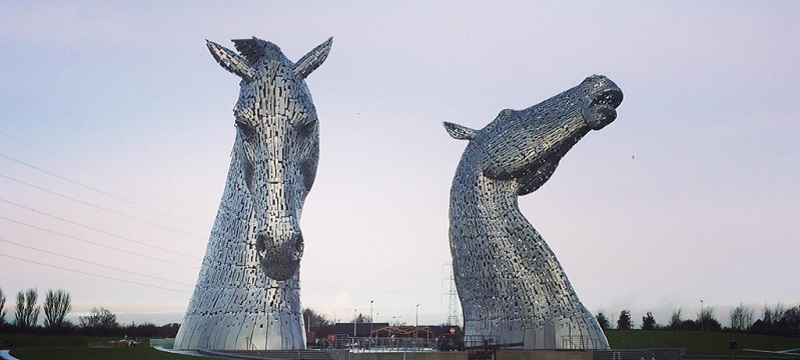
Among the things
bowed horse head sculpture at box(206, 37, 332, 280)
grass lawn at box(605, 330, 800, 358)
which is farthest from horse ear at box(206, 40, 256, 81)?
grass lawn at box(605, 330, 800, 358)

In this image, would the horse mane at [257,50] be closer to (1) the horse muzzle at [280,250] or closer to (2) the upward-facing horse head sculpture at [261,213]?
(2) the upward-facing horse head sculpture at [261,213]

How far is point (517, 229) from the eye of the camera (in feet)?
86.3

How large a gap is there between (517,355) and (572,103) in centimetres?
724

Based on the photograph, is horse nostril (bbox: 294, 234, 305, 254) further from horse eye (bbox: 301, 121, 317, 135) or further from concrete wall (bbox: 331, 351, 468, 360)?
concrete wall (bbox: 331, 351, 468, 360)

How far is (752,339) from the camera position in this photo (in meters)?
42.7

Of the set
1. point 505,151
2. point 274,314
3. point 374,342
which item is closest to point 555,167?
point 505,151

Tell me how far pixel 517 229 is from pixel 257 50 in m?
9.81

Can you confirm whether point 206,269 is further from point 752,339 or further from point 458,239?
point 752,339

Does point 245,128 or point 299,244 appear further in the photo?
point 245,128

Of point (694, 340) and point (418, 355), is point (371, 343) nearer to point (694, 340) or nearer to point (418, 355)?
point (418, 355)

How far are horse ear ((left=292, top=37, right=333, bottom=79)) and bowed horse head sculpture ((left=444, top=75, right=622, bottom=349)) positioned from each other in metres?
7.93

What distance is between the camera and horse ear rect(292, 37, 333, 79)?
20219 mm

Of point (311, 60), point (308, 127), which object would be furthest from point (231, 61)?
point (308, 127)

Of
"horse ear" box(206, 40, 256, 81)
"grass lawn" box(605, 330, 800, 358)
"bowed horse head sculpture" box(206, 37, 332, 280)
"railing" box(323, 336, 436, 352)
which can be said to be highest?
"horse ear" box(206, 40, 256, 81)
